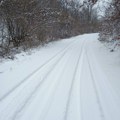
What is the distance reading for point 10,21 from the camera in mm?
16109

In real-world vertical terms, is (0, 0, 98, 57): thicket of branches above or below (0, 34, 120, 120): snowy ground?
above

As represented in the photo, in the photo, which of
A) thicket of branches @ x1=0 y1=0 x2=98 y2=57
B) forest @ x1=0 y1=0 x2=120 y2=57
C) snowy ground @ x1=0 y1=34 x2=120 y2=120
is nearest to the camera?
snowy ground @ x1=0 y1=34 x2=120 y2=120

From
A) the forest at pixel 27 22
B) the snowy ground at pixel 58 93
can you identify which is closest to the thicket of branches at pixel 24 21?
the forest at pixel 27 22

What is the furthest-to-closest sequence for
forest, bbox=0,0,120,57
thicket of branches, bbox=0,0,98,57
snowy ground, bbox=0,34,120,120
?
1. thicket of branches, bbox=0,0,98,57
2. forest, bbox=0,0,120,57
3. snowy ground, bbox=0,34,120,120

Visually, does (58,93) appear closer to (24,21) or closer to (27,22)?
(24,21)

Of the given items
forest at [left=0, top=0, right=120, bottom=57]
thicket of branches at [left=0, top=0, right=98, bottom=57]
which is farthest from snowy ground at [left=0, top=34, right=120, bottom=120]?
thicket of branches at [left=0, top=0, right=98, bottom=57]

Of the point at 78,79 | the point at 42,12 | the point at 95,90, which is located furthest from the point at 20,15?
the point at 95,90

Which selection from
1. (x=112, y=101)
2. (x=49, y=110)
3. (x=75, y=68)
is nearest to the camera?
(x=49, y=110)

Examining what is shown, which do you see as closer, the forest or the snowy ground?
the snowy ground

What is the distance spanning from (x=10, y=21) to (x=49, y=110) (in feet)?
40.8

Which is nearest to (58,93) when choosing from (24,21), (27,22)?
(24,21)

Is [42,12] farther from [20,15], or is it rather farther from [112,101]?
[112,101]

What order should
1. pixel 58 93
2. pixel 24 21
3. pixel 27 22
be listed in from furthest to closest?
pixel 27 22 → pixel 24 21 → pixel 58 93

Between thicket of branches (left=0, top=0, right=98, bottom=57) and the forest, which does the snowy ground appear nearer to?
the forest
